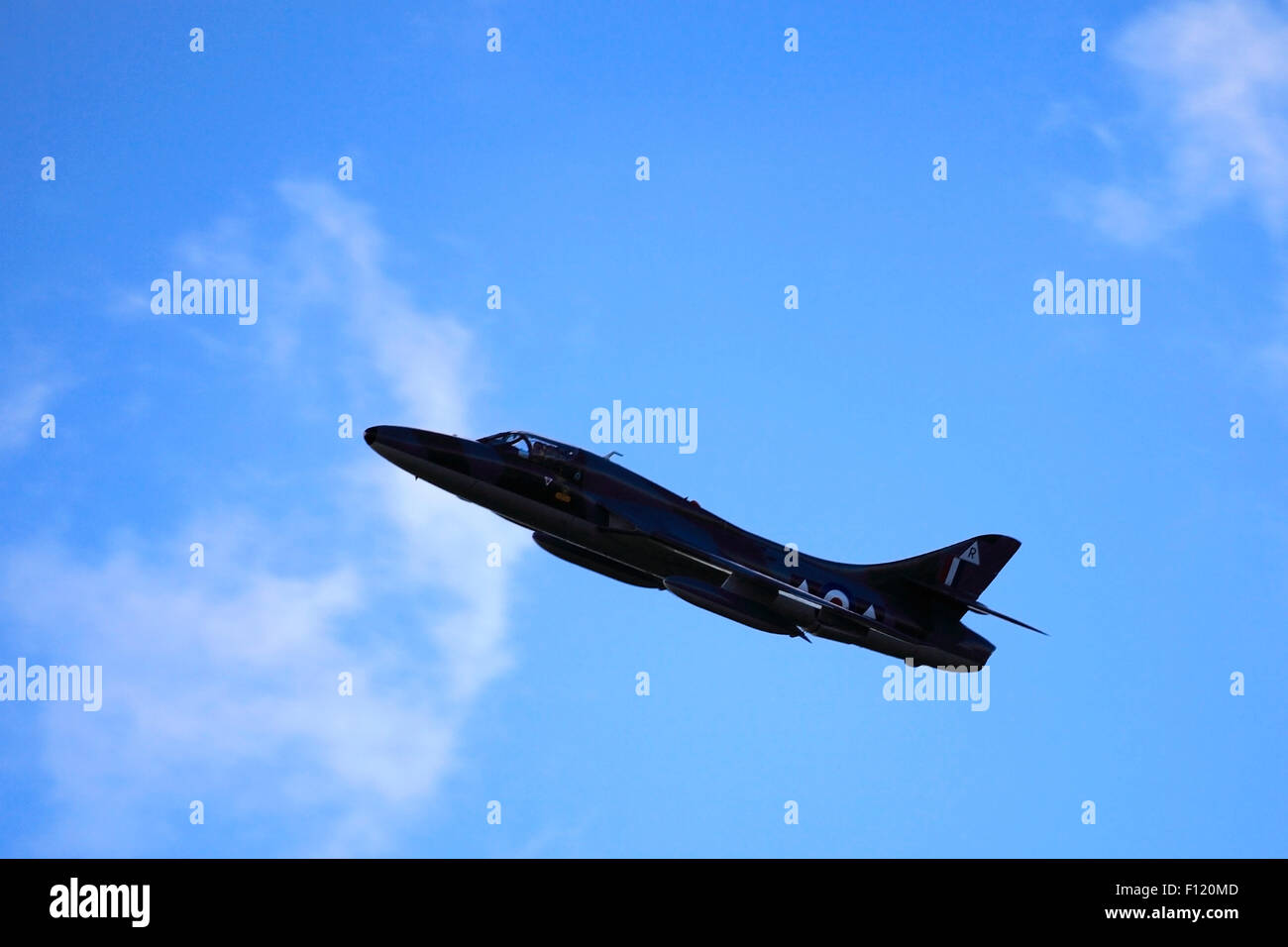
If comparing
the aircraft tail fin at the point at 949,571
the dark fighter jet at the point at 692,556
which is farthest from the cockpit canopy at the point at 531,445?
the aircraft tail fin at the point at 949,571

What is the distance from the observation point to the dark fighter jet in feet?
150

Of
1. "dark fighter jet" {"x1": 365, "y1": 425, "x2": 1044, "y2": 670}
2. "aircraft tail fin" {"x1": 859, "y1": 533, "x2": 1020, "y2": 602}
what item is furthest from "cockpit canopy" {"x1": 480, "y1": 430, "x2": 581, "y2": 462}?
"aircraft tail fin" {"x1": 859, "y1": 533, "x2": 1020, "y2": 602}

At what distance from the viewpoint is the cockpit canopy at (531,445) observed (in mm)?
46625

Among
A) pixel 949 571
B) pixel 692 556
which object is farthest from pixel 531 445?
pixel 949 571

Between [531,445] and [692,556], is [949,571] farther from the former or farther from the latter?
[531,445]

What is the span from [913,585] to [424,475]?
16.3 meters

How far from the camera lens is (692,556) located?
154ft

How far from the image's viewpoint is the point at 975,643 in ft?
164

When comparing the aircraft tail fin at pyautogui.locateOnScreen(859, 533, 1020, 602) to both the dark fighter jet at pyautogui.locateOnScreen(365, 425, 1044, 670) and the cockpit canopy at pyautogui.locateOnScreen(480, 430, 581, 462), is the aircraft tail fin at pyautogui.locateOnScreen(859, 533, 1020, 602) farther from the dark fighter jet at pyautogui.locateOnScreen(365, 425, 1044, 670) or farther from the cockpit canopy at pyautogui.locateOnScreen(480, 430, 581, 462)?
the cockpit canopy at pyautogui.locateOnScreen(480, 430, 581, 462)

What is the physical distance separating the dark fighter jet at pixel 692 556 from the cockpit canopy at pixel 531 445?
0.04m
